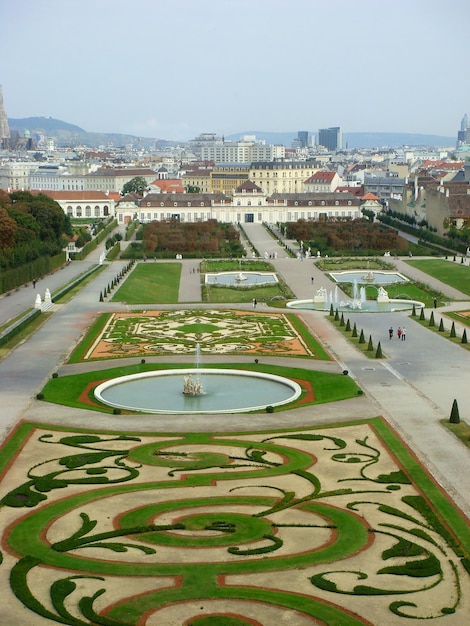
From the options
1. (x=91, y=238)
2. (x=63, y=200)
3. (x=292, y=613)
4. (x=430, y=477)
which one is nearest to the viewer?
(x=292, y=613)

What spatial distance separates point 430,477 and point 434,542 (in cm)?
429

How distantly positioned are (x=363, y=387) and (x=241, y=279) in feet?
127

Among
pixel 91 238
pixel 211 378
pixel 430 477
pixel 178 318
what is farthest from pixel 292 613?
pixel 91 238

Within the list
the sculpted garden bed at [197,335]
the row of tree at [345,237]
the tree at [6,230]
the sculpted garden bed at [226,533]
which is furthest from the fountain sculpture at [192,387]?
the row of tree at [345,237]

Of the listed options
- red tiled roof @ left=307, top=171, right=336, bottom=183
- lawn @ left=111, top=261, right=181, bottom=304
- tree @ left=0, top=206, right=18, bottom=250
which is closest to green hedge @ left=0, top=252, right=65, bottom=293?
tree @ left=0, top=206, right=18, bottom=250

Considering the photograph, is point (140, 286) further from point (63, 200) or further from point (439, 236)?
point (63, 200)

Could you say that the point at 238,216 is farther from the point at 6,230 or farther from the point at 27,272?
the point at 27,272

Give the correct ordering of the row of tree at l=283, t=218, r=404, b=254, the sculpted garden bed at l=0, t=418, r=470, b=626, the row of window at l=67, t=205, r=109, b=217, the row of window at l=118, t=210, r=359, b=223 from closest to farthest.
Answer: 1. the sculpted garden bed at l=0, t=418, r=470, b=626
2. the row of tree at l=283, t=218, r=404, b=254
3. the row of window at l=118, t=210, r=359, b=223
4. the row of window at l=67, t=205, r=109, b=217

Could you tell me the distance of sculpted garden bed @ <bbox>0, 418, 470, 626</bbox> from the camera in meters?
19.1

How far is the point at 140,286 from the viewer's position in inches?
2852

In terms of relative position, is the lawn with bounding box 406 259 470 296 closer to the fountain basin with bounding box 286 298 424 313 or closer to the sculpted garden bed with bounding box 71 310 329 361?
the fountain basin with bounding box 286 298 424 313

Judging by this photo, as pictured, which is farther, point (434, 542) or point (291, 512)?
point (291, 512)

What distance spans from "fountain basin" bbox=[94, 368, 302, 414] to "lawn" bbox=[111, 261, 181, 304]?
964 inches

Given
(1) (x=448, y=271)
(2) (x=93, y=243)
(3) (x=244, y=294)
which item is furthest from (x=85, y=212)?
(3) (x=244, y=294)
